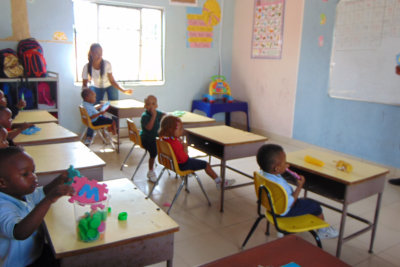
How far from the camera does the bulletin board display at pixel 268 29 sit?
572cm

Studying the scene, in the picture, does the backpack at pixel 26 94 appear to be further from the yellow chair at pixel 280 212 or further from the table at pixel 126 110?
the yellow chair at pixel 280 212

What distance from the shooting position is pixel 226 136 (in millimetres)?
3270

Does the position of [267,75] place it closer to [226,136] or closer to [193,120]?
[193,120]

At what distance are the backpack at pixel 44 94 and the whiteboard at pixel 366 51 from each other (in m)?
4.03

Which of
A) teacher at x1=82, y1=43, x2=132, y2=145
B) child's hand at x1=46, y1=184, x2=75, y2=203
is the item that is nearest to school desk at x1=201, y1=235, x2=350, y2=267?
child's hand at x1=46, y1=184, x2=75, y2=203

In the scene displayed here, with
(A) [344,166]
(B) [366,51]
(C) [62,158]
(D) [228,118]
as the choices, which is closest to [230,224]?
(A) [344,166]

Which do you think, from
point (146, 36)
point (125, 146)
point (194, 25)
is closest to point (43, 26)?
point (146, 36)

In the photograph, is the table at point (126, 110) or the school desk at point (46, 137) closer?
the school desk at point (46, 137)

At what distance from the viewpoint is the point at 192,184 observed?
385 cm

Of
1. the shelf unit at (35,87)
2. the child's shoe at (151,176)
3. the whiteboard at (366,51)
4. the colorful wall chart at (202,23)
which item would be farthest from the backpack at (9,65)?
the whiteboard at (366,51)

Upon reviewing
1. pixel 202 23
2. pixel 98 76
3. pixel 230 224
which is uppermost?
pixel 202 23

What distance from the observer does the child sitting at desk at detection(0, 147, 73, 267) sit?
120 centimetres

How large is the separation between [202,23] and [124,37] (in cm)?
149

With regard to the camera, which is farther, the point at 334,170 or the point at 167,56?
the point at 167,56
